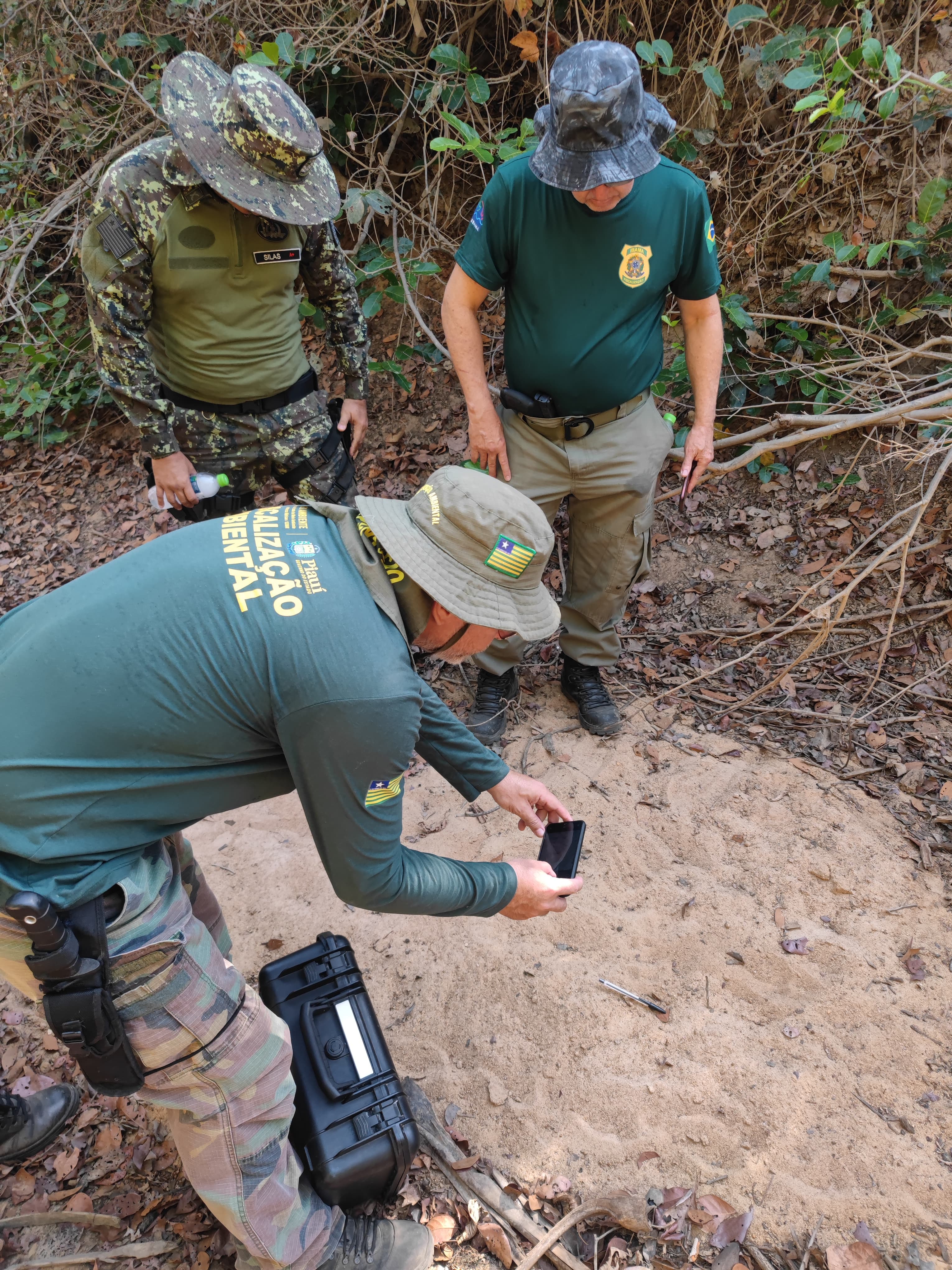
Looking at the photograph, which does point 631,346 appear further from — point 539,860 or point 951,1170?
point 951,1170

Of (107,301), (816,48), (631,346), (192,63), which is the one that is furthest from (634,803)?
(816,48)

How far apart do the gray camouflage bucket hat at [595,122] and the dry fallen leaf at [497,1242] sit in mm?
3044

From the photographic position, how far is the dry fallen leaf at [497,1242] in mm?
2008

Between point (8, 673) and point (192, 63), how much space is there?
269 cm

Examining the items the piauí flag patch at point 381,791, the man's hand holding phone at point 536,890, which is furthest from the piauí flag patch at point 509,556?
the man's hand holding phone at point 536,890

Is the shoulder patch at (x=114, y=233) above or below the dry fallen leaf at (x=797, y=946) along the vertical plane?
above

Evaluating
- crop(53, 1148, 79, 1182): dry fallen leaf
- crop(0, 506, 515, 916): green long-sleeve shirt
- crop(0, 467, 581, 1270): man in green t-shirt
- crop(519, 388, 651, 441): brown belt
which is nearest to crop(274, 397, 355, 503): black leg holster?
crop(519, 388, 651, 441): brown belt

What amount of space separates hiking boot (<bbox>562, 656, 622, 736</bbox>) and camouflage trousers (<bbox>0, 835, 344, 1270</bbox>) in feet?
6.76

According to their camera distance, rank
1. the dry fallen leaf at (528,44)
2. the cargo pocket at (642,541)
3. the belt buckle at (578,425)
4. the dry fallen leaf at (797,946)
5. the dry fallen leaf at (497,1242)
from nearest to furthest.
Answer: the dry fallen leaf at (497,1242), the dry fallen leaf at (797,946), the belt buckle at (578,425), the cargo pocket at (642,541), the dry fallen leaf at (528,44)

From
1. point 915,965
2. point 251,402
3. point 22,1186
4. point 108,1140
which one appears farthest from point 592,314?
point 22,1186

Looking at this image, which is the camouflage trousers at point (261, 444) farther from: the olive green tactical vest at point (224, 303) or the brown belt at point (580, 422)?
the brown belt at point (580, 422)

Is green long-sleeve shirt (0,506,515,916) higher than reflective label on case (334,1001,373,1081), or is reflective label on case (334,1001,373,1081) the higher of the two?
green long-sleeve shirt (0,506,515,916)

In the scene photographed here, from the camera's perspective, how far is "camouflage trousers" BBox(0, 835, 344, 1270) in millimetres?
1552

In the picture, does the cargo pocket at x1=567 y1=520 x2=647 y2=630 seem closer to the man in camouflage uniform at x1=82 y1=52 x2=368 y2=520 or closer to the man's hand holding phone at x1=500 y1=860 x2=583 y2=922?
the man in camouflage uniform at x1=82 y1=52 x2=368 y2=520
